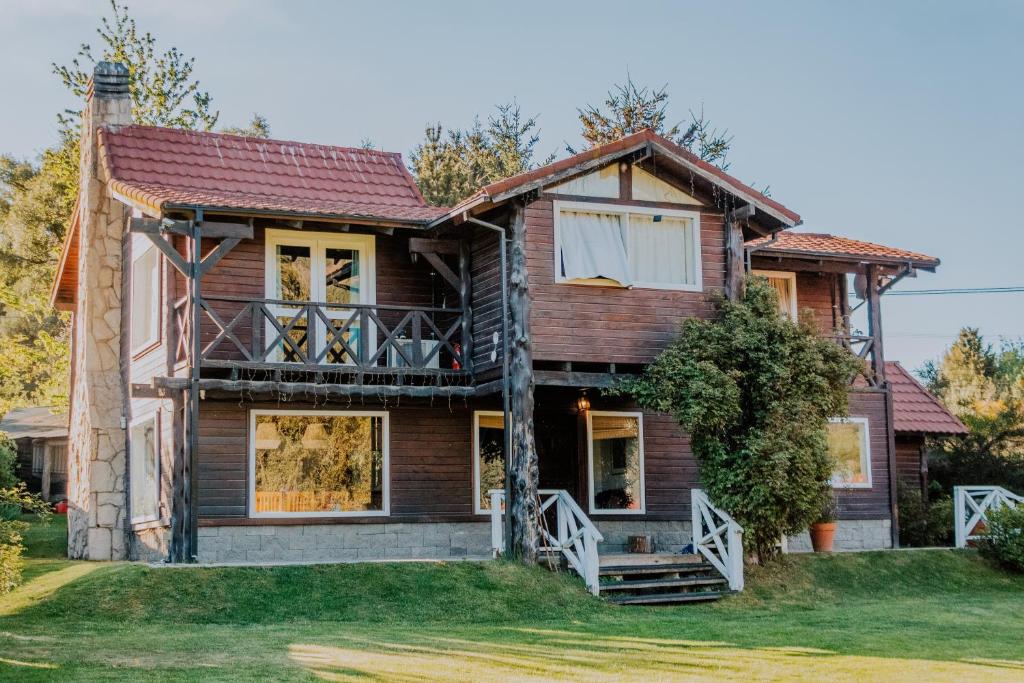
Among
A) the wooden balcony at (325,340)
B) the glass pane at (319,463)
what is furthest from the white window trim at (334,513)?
the wooden balcony at (325,340)

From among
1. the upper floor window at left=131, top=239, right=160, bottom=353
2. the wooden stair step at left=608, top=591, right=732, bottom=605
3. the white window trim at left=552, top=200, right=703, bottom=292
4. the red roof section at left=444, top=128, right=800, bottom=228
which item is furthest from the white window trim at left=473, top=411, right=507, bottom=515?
the upper floor window at left=131, top=239, right=160, bottom=353

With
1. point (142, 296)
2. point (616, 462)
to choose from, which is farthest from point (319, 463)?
point (616, 462)

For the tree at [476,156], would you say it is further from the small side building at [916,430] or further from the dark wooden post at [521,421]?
the dark wooden post at [521,421]

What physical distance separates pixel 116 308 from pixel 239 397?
15.5ft

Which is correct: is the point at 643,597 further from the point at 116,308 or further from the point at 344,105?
the point at 344,105

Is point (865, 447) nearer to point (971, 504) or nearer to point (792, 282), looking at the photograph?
point (971, 504)

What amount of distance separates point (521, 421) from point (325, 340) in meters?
3.63

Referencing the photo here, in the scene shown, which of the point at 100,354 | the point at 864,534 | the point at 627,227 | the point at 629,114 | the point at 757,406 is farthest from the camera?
the point at 629,114

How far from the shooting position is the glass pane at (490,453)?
21.1m

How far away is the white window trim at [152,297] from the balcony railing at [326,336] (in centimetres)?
123

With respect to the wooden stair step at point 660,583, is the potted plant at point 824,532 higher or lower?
higher

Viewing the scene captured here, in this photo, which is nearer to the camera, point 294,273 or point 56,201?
point 294,273

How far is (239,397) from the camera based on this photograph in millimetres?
19609

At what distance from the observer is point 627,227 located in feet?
65.0
